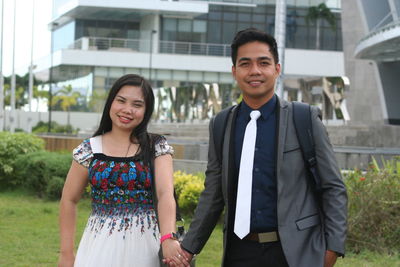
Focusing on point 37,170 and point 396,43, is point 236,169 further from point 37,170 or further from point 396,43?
point 396,43

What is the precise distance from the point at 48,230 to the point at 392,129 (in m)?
17.0

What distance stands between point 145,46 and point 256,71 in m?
69.5

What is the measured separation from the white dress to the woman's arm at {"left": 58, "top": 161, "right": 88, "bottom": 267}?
87 mm

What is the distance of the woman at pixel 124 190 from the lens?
451 centimetres

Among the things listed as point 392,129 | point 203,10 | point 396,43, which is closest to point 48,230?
point 392,129

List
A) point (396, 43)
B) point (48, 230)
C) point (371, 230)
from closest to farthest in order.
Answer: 1. point (371, 230)
2. point (48, 230)
3. point (396, 43)

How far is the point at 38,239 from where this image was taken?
460 inches

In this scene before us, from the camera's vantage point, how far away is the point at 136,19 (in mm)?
74250

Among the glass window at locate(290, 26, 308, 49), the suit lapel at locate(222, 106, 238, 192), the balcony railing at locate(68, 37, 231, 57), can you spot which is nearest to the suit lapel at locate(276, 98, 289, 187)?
the suit lapel at locate(222, 106, 238, 192)

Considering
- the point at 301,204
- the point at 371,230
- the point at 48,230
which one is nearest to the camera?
the point at 301,204

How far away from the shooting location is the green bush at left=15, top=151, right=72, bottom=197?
1694cm

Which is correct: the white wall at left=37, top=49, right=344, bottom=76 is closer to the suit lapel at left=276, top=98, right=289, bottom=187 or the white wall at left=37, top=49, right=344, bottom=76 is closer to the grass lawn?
the grass lawn

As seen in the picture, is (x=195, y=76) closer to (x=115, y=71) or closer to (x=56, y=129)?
(x=115, y=71)

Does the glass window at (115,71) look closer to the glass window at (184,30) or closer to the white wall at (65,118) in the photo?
the white wall at (65,118)
